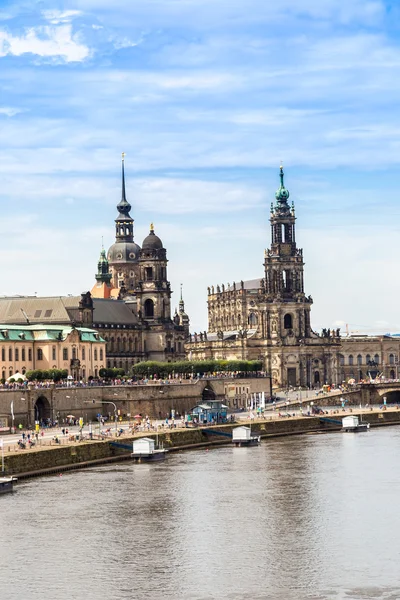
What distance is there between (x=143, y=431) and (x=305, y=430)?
28.2m

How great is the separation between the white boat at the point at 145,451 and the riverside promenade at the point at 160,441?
1.72 meters

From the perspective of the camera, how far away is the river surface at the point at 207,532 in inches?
2269

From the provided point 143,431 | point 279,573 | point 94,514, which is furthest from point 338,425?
point 279,573

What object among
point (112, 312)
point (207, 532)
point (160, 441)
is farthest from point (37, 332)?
point (207, 532)

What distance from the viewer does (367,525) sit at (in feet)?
235

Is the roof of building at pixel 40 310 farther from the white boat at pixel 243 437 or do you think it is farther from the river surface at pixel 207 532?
the river surface at pixel 207 532

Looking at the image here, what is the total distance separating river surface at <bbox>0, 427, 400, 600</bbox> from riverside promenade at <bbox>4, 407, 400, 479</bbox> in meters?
1.92

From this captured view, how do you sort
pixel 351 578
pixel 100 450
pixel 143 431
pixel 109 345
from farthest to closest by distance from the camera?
pixel 109 345
pixel 143 431
pixel 100 450
pixel 351 578

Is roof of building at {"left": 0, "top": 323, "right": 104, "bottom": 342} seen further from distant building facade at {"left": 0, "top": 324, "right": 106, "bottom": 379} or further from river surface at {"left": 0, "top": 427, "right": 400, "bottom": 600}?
river surface at {"left": 0, "top": 427, "right": 400, "bottom": 600}

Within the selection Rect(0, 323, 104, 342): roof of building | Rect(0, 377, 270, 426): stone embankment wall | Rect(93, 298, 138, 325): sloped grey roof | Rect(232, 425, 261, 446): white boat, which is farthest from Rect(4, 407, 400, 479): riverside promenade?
Rect(93, 298, 138, 325): sloped grey roof

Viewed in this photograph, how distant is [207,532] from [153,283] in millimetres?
114832

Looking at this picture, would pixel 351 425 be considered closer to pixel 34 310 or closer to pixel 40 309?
pixel 40 309

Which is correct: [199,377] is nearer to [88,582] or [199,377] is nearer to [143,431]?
[143,431]

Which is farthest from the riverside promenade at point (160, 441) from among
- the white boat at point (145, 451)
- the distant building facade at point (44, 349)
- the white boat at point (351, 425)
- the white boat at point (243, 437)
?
the distant building facade at point (44, 349)
